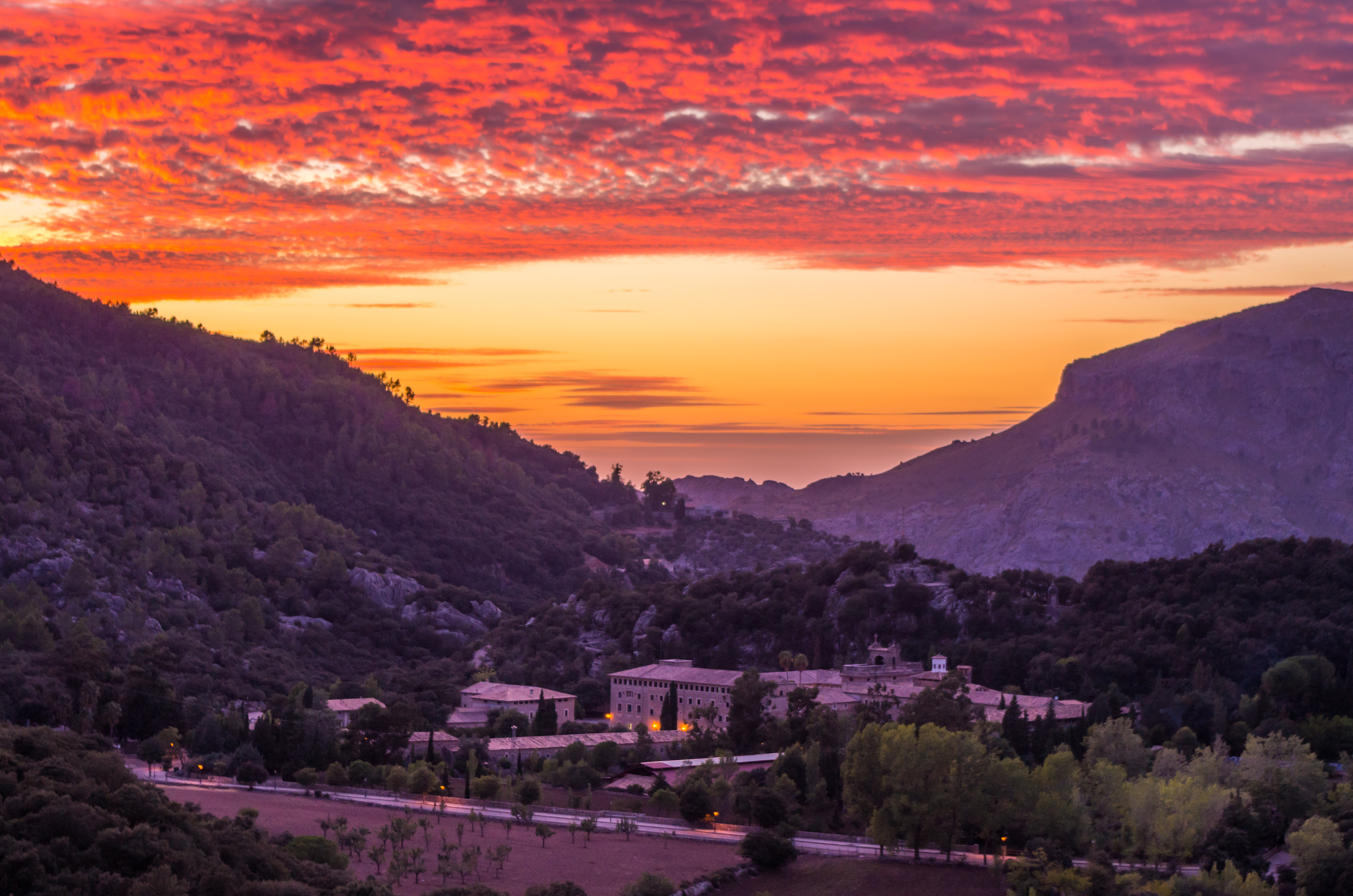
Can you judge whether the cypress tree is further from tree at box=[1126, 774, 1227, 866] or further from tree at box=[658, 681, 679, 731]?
tree at box=[1126, 774, 1227, 866]

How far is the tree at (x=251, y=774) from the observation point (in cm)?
6469

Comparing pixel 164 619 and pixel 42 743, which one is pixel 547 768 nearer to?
pixel 42 743

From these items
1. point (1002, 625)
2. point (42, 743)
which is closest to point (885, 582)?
point (1002, 625)

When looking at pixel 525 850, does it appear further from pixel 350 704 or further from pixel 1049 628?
pixel 1049 628

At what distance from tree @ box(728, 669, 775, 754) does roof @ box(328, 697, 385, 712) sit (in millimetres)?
18602

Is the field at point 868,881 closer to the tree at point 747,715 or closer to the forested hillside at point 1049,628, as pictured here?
the tree at point 747,715

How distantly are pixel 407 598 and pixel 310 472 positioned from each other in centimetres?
3829

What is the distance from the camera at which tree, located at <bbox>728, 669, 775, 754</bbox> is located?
7369cm

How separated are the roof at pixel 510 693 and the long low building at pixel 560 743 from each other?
7.34 meters

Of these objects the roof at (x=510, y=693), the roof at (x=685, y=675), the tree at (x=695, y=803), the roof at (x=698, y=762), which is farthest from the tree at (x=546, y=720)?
the tree at (x=695, y=803)

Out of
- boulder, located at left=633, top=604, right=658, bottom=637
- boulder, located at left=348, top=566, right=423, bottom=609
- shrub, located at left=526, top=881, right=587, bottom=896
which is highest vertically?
boulder, located at left=348, top=566, right=423, bottom=609

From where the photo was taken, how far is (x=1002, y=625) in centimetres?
9888

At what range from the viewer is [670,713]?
85688 millimetres

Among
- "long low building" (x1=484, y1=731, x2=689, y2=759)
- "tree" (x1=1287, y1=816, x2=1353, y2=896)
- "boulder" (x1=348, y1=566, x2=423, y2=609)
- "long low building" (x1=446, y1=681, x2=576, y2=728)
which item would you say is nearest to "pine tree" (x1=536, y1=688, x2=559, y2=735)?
"long low building" (x1=446, y1=681, x2=576, y2=728)
